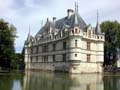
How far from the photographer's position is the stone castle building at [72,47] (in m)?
42.6

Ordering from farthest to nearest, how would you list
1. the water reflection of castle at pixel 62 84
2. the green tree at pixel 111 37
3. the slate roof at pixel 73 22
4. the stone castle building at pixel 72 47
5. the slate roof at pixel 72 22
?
the green tree at pixel 111 37, the slate roof at pixel 72 22, the slate roof at pixel 73 22, the stone castle building at pixel 72 47, the water reflection of castle at pixel 62 84

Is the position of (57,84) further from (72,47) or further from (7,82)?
(72,47)

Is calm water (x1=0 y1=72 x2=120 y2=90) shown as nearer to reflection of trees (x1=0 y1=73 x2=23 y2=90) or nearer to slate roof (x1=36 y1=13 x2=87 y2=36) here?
reflection of trees (x1=0 y1=73 x2=23 y2=90)

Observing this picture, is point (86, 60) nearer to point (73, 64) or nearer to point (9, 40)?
point (73, 64)

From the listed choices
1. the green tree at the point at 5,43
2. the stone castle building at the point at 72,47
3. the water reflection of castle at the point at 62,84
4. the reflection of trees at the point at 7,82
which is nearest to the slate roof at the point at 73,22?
the stone castle building at the point at 72,47

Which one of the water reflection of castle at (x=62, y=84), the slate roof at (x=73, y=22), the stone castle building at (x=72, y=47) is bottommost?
the water reflection of castle at (x=62, y=84)

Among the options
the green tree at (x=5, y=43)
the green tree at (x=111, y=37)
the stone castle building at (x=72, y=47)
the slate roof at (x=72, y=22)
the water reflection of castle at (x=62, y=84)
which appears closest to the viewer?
the water reflection of castle at (x=62, y=84)

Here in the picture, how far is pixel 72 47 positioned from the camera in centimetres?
4256

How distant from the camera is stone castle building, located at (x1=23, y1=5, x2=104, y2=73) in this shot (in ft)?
140

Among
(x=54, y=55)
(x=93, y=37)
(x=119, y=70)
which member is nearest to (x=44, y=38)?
(x=54, y=55)

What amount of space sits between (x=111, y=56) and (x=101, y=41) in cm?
1118

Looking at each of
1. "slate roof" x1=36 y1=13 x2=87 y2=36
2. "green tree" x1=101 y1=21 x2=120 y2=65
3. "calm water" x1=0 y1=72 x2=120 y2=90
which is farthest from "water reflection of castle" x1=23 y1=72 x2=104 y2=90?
"green tree" x1=101 y1=21 x2=120 y2=65

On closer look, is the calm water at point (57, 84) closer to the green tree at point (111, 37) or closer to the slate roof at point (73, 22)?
the slate roof at point (73, 22)

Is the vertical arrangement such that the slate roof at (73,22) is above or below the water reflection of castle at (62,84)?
above
